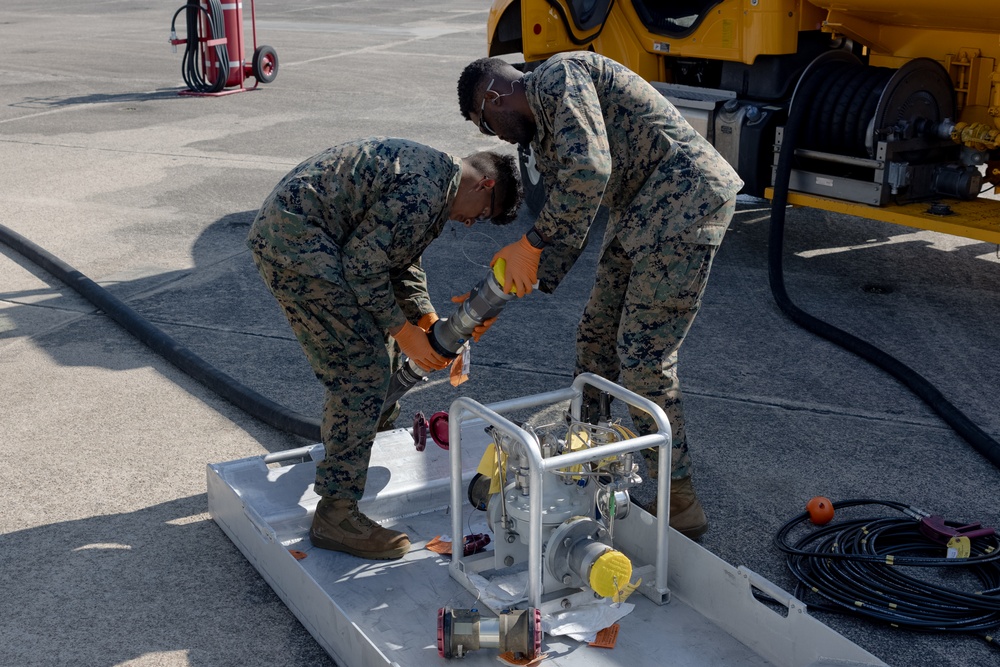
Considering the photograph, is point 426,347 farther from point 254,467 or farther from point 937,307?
point 937,307

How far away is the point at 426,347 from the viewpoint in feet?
12.1

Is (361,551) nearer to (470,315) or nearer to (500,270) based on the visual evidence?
(470,315)

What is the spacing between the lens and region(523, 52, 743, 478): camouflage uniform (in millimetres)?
3549

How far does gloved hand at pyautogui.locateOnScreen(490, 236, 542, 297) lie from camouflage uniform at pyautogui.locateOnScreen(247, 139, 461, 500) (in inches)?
9.6

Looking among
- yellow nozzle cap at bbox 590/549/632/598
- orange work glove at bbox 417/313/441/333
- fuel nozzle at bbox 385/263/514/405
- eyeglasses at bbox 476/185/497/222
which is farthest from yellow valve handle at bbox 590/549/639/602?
orange work glove at bbox 417/313/441/333

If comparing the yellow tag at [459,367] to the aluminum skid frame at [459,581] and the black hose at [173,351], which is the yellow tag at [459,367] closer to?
the aluminum skid frame at [459,581]

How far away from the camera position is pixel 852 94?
20.9 feet

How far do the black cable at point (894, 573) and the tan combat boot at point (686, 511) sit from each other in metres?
0.28

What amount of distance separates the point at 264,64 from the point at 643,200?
11442 mm

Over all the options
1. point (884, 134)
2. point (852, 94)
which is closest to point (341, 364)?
point (884, 134)

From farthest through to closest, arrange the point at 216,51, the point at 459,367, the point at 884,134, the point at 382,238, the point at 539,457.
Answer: the point at 216,51
the point at 884,134
the point at 459,367
the point at 382,238
the point at 539,457

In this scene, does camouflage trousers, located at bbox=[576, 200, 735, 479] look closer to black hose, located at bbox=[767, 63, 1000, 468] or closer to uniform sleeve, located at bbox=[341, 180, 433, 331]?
uniform sleeve, located at bbox=[341, 180, 433, 331]

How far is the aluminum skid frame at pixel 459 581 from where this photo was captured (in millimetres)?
3145

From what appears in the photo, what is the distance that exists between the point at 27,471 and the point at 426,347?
1.91 m
